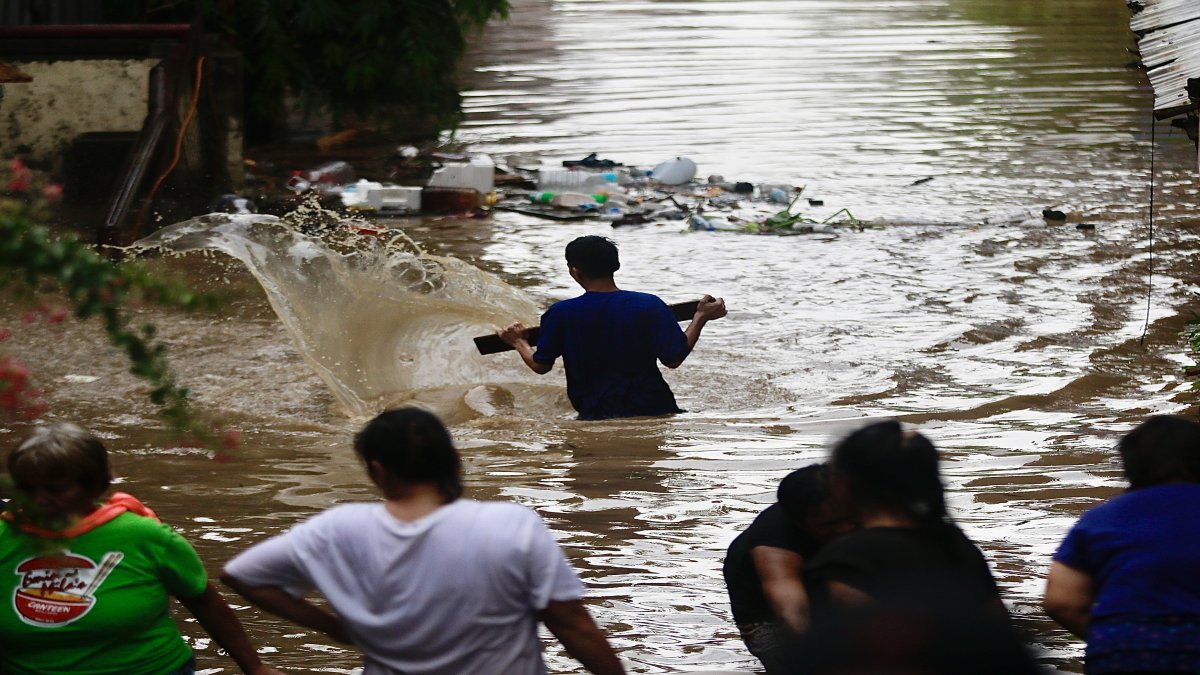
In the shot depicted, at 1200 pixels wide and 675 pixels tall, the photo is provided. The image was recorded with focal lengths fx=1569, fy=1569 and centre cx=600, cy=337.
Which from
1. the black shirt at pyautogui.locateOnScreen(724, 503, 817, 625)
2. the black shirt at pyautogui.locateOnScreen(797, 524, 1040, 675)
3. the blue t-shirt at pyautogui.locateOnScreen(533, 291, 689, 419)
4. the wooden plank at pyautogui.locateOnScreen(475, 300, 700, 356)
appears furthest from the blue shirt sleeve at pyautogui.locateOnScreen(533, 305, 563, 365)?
the black shirt at pyautogui.locateOnScreen(797, 524, 1040, 675)

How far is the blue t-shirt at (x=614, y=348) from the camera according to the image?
7.38 m

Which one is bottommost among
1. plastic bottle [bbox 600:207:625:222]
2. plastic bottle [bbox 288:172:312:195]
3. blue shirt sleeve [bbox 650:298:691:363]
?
plastic bottle [bbox 600:207:625:222]

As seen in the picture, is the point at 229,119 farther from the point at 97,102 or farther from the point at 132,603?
the point at 132,603

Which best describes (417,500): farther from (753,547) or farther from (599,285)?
(599,285)

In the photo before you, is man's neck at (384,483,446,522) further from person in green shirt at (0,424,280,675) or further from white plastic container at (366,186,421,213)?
white plastic container at (366,186,421,213)

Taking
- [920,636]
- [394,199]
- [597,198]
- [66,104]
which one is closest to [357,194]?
[394,199]

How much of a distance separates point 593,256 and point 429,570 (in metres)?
4.13

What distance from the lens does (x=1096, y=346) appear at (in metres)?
10.3

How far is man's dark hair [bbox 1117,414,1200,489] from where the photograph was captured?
3.50m

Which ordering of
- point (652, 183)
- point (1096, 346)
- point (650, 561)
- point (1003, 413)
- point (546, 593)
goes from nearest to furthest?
point (546, 593), point (650, 561), point (1003, 413), point (1096, 346), point (652, 183)

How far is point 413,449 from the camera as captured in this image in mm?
3318

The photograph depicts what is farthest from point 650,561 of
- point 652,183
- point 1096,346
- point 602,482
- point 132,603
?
point 652,183

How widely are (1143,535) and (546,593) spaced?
1309 mm

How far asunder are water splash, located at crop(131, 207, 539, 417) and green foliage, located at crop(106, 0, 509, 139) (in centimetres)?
651
